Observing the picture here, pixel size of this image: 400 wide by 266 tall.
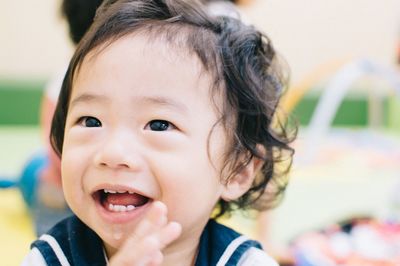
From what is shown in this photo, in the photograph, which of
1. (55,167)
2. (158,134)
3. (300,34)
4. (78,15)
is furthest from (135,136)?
(300,34)

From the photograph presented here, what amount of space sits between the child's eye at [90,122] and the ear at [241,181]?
16cm

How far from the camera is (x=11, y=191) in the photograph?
164 centimetres

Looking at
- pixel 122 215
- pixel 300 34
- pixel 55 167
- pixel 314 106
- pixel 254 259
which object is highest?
pixel 122 215

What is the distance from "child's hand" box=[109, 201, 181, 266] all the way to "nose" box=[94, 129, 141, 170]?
45mm

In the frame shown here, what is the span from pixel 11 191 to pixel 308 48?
1.46m

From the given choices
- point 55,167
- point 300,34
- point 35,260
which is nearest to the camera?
point 35,260

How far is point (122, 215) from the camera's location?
588 millimetres

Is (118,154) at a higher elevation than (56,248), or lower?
higher

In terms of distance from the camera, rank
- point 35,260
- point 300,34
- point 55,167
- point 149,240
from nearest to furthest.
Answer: point 149,240 < point 35,260 < point 55,167 < point 300,34

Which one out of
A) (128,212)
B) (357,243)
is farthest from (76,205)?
(357,243)

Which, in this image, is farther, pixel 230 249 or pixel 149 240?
pixel 230 249

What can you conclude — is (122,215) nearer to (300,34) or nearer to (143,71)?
(143,71)

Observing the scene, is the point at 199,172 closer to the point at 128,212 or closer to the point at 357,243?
the point at 128,212

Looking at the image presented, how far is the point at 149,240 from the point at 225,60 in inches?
8.4
